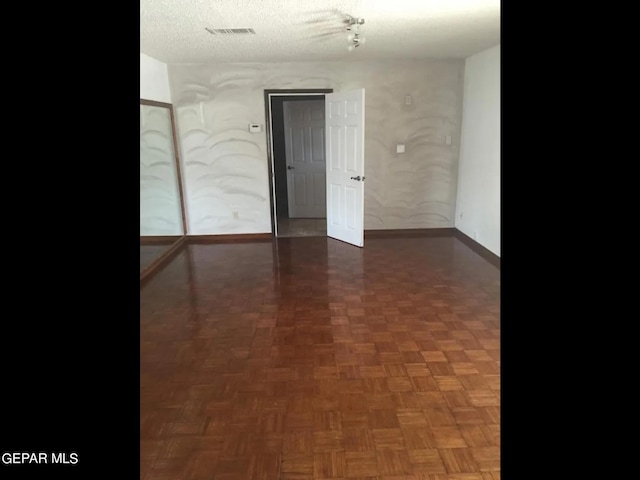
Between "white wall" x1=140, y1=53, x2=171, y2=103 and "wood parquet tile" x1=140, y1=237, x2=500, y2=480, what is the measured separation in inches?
75.7

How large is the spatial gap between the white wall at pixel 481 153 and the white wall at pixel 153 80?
358 cm

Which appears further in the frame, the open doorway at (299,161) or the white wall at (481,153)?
the open doorway at (299,161)

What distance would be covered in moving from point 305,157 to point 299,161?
11 centimetres

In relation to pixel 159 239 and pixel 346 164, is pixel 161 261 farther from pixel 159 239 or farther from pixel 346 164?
pixel 346 164

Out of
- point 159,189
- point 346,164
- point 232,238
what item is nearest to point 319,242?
point 346,164

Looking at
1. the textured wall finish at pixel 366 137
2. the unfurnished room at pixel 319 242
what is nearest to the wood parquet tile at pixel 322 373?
the unfurnished room at pixel 319 242

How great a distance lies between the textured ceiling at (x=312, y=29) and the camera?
287 cm

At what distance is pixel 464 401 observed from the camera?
232 cm

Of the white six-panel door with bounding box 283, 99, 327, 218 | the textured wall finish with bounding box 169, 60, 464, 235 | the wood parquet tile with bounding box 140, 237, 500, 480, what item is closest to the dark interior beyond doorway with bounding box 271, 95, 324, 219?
the white six-panel door with bounding box 283, 99, 327, 218

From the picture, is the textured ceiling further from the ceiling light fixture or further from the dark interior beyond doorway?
the dark interior beyond doorway

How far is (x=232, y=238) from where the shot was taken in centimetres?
582

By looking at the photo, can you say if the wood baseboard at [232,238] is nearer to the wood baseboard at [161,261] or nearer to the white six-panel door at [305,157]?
the wood baseboard at [161,261]
